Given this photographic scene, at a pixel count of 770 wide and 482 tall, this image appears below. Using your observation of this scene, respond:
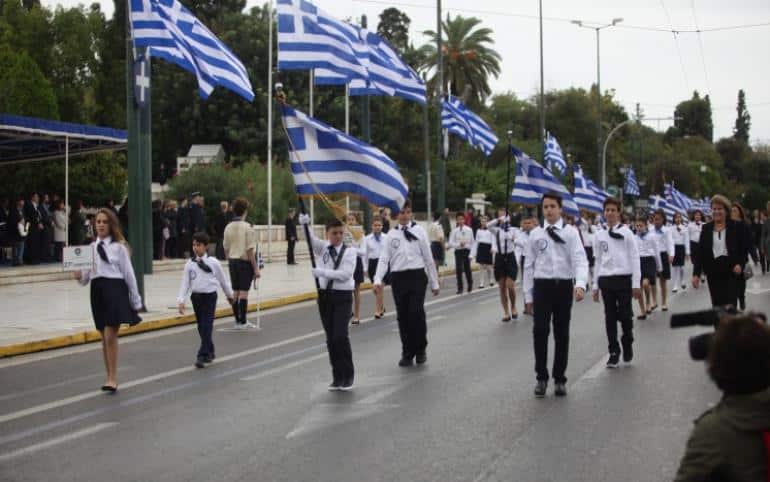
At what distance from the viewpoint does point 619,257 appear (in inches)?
514

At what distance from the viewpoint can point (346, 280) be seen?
10.9m

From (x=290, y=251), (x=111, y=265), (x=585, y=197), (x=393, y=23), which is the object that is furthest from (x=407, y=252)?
(x=393, y=23)

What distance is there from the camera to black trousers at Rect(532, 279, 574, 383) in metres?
10.6

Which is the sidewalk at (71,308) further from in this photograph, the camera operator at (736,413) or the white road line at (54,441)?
the camera operator at (736,413)

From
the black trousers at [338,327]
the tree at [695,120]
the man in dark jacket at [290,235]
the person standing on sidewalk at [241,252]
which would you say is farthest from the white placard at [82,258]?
the tree at [695,120]

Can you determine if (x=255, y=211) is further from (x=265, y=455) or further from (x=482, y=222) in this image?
(x=265, y=455)

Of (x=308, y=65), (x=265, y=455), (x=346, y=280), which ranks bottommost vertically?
(x=265, y=455)

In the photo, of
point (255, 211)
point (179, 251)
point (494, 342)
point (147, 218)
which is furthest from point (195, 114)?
point (494, 342)

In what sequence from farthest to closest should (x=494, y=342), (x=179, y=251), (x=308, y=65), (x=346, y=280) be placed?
(x=179, y=251) < (x=308, y=65) < (x=494, y=342) < (x=346, y=280)

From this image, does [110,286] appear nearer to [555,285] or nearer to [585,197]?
[555,285]

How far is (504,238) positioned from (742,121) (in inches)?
5882

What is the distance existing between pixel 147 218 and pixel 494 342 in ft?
38.9

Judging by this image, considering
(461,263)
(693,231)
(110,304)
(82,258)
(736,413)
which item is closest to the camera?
(736,413)

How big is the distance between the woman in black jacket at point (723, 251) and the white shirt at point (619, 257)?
29.3 inches
